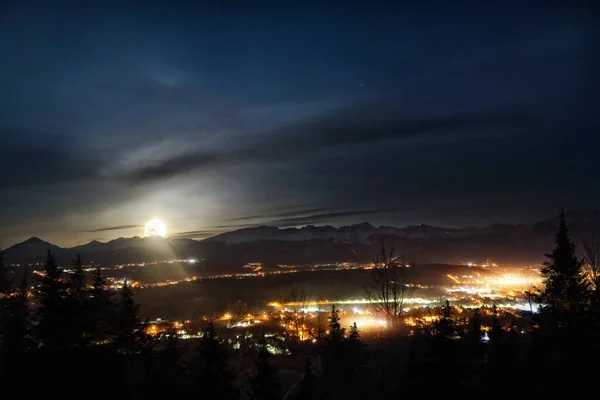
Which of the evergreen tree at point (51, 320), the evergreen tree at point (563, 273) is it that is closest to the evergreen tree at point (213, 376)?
the evergreen tree at point (51, 320)

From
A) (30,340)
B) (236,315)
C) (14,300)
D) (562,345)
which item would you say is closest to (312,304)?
(236,315)

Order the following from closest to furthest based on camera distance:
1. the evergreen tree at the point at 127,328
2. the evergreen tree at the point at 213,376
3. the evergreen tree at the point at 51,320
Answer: the evergreen tree at the point at 213,376 < the evergreen tree at the point at 51,320 < the evergreen tree at the point at 127,328

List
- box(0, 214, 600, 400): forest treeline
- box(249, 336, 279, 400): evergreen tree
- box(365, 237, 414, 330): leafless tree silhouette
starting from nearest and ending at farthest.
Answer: box(0, 214, 600, 400): forest treeline, box(249, 336, 279, 400): evergreen tree, box(365, 237, 414, 330): leafless tree silhouette

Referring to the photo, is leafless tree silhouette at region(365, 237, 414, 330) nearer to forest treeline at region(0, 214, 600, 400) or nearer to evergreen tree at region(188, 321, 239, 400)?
forest treeline at region(0, 214, 600, 400)

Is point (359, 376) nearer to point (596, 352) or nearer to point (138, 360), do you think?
point (596, 352)

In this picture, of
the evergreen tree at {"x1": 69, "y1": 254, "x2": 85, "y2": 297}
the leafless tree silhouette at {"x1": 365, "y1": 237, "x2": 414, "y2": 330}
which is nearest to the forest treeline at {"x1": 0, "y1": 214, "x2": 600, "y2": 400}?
the evergreen tree at {"x1": 69, "y1": 254, "x2": 85, "y2": 297}

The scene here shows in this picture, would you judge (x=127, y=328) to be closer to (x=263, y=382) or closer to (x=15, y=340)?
(x=15, y=340)

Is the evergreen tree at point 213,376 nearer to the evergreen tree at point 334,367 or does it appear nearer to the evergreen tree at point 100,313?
the evergreen tree at point 334,367

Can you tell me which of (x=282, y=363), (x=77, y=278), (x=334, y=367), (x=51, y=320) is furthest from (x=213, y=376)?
(x=77, y=278)
